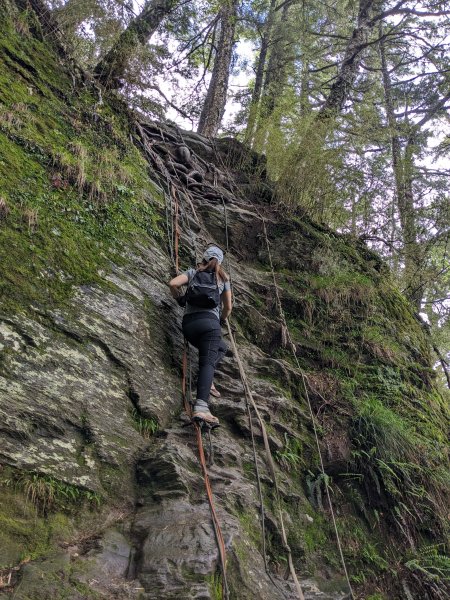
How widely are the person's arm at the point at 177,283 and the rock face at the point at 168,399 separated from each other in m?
0.19

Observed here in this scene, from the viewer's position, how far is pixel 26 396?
3.01 m

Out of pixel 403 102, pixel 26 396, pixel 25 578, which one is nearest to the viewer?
pixel 25 578

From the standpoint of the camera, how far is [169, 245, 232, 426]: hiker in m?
4.13

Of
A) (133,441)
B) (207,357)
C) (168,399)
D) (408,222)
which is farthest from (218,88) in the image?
(133,441)

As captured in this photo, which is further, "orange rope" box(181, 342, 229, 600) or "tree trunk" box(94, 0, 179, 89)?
"tree trunk" box(94, 0, 179, 89)

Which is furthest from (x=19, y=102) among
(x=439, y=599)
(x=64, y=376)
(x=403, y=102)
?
(x=403, y=102)

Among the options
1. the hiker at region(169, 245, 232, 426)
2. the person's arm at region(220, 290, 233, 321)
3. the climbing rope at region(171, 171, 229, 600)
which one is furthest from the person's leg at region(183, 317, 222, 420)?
the person's arm at region(220, 290, 233, 321)

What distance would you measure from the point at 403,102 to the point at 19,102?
11833mm

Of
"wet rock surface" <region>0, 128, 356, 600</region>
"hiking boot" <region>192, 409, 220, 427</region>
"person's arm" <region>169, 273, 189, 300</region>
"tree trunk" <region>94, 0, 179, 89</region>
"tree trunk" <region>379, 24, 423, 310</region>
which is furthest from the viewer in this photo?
"tree trunk" <region>379, 24, 423, 310</region>

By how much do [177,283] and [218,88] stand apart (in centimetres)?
757

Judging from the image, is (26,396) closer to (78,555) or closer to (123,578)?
(78,555)

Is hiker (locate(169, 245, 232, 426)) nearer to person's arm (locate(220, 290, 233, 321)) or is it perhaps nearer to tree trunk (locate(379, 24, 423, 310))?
person's arm (locate(220, 290, 233, 321))

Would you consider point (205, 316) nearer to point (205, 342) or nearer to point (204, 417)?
point (205, 342)

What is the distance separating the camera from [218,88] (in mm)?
10727
